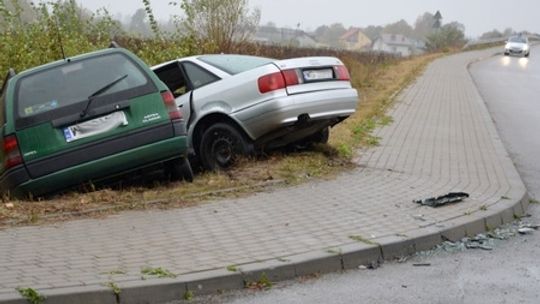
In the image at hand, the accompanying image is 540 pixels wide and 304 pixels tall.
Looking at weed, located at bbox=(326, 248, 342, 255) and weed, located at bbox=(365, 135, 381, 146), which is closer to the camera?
weed, located at bbox=(326, 248, 342, 255)

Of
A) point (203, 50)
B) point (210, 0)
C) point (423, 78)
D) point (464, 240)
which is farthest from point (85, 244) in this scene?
point (423, 78)

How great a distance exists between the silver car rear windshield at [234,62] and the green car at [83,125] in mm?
1456

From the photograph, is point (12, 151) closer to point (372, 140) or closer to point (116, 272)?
point (116, 272)

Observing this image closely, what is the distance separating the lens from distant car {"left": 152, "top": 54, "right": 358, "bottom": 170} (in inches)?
311

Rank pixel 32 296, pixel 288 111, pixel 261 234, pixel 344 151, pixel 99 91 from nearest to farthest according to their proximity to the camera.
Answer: pixel 32 296 < pixel 261 234 < pixel 99 91 < pixel 288 111 < pixel 344 151

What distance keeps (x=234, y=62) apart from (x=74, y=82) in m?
2.37

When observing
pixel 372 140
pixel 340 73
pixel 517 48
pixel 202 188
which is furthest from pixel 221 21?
pixel 517 48

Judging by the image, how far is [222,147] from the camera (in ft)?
27.4

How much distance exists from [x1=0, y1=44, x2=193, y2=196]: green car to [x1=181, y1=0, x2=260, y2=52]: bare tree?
9682 millimetres

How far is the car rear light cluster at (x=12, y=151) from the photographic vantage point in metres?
6.76

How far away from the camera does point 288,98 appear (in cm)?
785

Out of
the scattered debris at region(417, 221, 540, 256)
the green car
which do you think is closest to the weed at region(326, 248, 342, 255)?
the scattered debris at region(417, 221, 540, 256)

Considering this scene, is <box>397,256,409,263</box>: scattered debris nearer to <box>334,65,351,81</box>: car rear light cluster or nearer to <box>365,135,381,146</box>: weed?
<box>334,65,351,81</box>: car rear light cluster

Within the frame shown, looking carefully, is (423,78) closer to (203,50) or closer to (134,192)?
(203,50)
